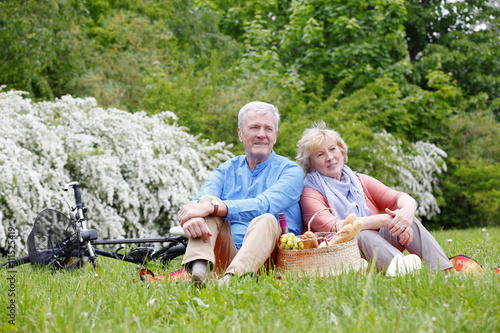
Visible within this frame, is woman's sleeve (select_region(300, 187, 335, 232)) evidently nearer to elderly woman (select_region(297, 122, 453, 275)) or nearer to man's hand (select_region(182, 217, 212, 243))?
elderly woman (select_region(297, 122, 453, 275))

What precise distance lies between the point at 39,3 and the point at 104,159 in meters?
5.13

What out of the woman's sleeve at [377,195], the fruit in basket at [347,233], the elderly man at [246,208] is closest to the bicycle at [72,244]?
the elderly man at [246,208]

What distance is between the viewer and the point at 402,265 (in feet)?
8.78

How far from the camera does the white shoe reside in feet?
8.49

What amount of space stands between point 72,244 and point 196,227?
143 centimetres

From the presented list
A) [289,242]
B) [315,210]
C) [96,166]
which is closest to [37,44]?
[96,166]

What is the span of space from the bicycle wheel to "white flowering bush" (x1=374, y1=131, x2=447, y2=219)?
6.18 m

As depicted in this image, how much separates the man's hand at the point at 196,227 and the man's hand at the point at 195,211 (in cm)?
4

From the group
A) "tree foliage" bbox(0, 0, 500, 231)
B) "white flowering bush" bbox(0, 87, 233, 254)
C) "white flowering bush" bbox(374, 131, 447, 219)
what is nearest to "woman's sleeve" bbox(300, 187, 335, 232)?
"white flowering bush" bbox(0, 87, 233, 254)

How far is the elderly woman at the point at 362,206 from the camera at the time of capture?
305 centimetres

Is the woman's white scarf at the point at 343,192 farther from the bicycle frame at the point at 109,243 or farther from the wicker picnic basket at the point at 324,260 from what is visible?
the bicycle frame at the point at 109,243

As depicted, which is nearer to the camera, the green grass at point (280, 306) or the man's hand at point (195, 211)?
the green grass at point (280, 306)

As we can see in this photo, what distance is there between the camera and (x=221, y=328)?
1910 millimetres

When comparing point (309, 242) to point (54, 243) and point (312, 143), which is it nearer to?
point (312, 143)
